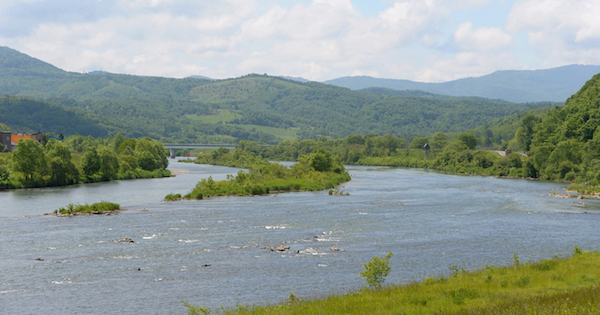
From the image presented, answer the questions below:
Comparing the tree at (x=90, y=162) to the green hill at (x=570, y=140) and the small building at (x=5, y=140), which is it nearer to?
the small building at (x=5, y=140)

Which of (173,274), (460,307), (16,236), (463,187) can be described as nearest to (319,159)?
(463,187)

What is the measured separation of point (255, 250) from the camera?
37188 millimetres

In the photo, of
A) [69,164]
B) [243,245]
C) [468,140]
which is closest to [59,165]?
[69,164]

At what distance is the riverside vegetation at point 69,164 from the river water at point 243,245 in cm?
1744

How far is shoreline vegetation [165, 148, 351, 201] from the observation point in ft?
257

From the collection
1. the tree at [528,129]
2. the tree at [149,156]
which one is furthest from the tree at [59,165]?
the tree at [528,129]

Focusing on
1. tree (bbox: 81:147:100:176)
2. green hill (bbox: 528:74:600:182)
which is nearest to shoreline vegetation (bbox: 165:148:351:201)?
tree (bbox: 81:147:100:176)

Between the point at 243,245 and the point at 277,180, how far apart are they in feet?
171

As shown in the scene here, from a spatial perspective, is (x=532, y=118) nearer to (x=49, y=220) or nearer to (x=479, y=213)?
(x=479, y=213)

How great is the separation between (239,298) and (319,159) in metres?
85.8

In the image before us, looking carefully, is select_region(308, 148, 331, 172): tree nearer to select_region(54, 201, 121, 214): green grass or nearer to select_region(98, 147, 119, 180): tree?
select_region(98, 147, 119, 180): tree

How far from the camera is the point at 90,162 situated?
10344 centimetres

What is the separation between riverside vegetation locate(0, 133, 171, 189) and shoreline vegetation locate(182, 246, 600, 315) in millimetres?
75008

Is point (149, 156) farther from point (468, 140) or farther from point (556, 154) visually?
point (468, 140)
